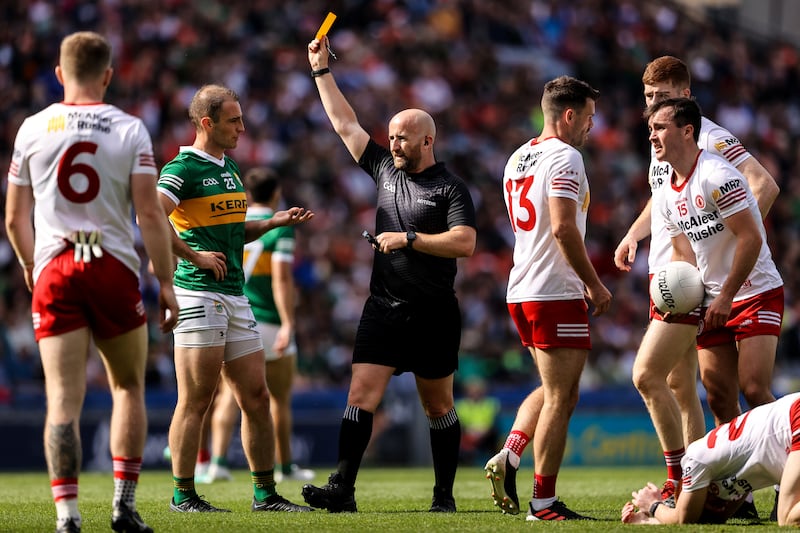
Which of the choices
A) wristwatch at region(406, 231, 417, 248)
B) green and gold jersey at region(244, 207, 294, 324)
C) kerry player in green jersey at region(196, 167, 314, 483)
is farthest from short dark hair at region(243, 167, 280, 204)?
wristwatch at region(406, 231, 417, 248)

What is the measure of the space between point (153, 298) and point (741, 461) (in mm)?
13083

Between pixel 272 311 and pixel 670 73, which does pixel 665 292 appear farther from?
pixel 272 311

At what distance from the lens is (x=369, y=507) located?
8625 millimetres

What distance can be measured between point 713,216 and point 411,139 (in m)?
1.95

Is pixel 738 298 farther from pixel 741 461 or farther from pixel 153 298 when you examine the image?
pixel 153 298

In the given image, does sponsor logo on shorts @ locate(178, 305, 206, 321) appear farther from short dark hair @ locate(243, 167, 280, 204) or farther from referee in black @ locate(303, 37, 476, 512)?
short dark hair @ locate(243, 167, 280, 204)

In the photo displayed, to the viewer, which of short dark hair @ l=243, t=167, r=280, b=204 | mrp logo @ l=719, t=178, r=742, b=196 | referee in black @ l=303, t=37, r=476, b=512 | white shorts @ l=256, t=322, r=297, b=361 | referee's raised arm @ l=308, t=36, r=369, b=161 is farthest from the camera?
white shorts @ l=256, t=322, r=297, b=361

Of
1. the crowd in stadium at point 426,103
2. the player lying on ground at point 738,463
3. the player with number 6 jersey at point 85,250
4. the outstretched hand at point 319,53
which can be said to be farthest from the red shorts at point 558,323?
the crowd in stadium at point 426,103

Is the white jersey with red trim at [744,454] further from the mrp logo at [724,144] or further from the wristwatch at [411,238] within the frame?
the wristwatch at [411,238]

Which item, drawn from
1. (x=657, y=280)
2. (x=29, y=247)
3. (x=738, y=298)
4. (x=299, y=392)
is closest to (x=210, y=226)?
(x=29, y=247)

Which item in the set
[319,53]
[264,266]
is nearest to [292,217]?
[319,53]

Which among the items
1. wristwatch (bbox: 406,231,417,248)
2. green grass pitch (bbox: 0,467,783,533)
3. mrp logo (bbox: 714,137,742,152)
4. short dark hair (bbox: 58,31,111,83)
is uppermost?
short dark hair (bbox: 58,31,111,83)

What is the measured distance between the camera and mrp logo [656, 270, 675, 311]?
7.61m

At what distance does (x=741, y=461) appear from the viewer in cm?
673
